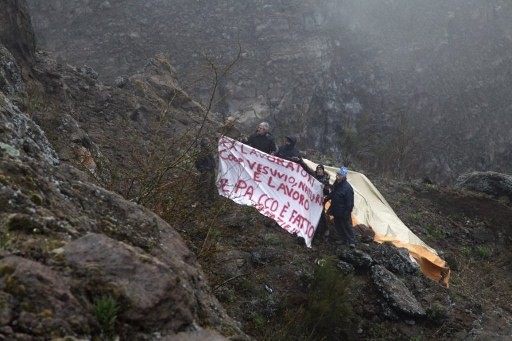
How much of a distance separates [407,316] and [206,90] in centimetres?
1504

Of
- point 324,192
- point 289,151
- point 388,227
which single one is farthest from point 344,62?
point 324,192

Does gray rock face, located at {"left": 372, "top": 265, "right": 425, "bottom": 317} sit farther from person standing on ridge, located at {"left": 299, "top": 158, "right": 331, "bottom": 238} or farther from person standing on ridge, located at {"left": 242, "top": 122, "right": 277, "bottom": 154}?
person standing on ridge, located at {"left": 242, "top": 122, "right": 277, "bottom": 154}

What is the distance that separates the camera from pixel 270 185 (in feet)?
25.8

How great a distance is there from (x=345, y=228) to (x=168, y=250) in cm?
489

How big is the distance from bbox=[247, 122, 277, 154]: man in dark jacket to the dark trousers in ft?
5.43

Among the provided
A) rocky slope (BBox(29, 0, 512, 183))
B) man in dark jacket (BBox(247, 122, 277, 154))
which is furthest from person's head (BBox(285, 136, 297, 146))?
rocky slope (BBox(29, 0, 512, 183))

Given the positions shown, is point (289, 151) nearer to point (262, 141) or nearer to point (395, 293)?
point (262, 141)

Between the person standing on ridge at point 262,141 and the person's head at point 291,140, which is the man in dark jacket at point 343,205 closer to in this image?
the person's head at point 291,140

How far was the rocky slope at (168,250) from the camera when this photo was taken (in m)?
2.25

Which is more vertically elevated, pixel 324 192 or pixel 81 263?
pixel 324 192

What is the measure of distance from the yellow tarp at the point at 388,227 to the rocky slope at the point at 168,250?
0.56 meters

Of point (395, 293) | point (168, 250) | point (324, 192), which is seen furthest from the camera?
point (324, 192)

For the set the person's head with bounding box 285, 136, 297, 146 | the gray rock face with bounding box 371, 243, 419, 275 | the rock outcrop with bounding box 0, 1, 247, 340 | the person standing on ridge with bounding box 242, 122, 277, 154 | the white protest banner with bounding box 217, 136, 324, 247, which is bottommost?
the rock outcrop with bounding box 0, 1, 247, 340

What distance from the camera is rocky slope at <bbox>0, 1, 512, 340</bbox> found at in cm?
225
